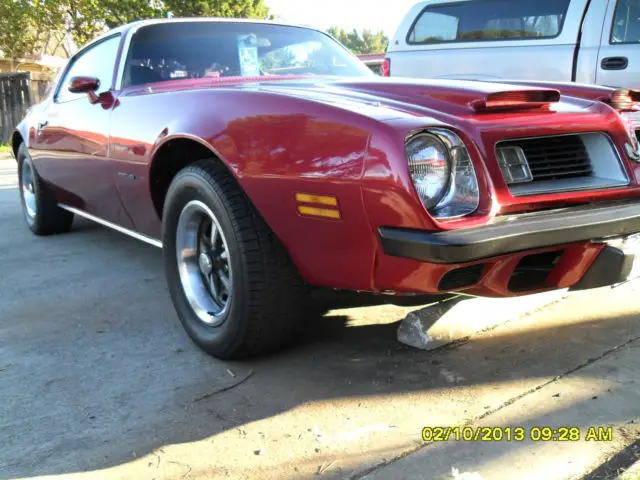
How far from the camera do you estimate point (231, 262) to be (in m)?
2.52

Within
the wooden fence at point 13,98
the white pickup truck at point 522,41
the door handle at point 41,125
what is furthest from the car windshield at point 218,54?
the wooden fence at point 13,98

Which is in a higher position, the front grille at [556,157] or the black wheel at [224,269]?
the front grille at [556,157]

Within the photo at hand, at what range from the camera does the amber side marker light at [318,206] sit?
2.19 metres

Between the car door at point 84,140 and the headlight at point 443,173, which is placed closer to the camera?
the headlight at point 443,173

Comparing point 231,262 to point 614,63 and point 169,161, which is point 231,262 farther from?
point 614,63

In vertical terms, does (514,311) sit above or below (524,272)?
below

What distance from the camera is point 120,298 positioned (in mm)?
3646

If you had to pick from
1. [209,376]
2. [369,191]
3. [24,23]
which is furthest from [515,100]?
[24,23]

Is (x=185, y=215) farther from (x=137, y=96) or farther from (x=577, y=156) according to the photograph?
(x=577, y=156)

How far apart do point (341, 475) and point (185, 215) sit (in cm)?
141

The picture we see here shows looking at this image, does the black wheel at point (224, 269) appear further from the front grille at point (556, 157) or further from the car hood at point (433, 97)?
the front grille at point (556, 157)

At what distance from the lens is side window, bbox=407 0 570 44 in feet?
18.1

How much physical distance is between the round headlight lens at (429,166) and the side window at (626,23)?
3.71 m

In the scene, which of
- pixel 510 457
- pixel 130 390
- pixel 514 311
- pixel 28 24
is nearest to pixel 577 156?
pixel 514 311
